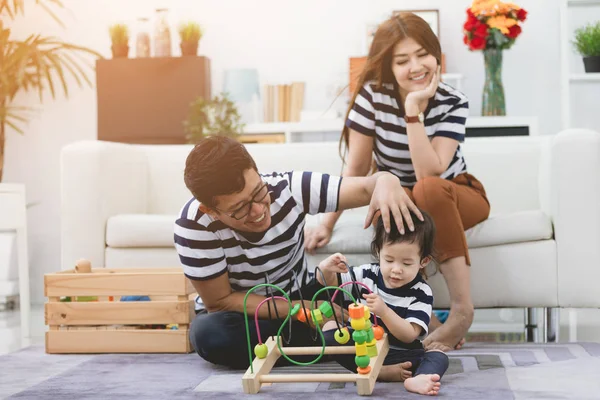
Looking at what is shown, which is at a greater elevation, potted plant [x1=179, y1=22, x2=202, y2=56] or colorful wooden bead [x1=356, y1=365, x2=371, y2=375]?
potted plant [x1=179, y1=22, x2=202, y2=56]

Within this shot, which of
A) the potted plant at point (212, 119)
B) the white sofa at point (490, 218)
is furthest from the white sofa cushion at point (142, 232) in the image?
→ the potted plant at point (212, 119)

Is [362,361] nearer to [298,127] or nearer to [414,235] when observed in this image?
[414,235]

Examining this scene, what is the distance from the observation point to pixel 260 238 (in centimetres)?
188

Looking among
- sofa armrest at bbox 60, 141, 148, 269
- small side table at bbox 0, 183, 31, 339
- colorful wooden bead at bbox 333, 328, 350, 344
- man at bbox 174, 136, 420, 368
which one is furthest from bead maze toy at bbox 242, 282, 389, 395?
small side table at bbox 0, 183, 31, 339

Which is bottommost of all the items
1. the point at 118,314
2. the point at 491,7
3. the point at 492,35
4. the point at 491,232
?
the point at 118,314

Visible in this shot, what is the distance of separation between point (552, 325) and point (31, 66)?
308 centimetres

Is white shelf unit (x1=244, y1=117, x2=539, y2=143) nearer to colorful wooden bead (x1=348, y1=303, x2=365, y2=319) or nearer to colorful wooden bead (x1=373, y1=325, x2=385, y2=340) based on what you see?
colorful wooden bead (x1=373, y1=325, x2=385, y2=340)

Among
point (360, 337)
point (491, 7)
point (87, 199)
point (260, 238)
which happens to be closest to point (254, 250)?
point (260, 238)

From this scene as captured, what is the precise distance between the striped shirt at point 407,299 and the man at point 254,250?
0.15 m

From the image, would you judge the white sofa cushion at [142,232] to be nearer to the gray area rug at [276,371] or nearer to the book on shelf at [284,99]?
the gray area rug at [276,371]

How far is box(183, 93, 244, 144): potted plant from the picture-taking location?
4.00 metres

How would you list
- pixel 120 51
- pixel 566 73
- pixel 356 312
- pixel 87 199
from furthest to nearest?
1. pixel 120 51
2. pixel 566 73
3. pixel 87 199
4. pixel 356 312

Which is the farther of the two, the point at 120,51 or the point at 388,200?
the point at 120,51

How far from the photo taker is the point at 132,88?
423 centimetres
